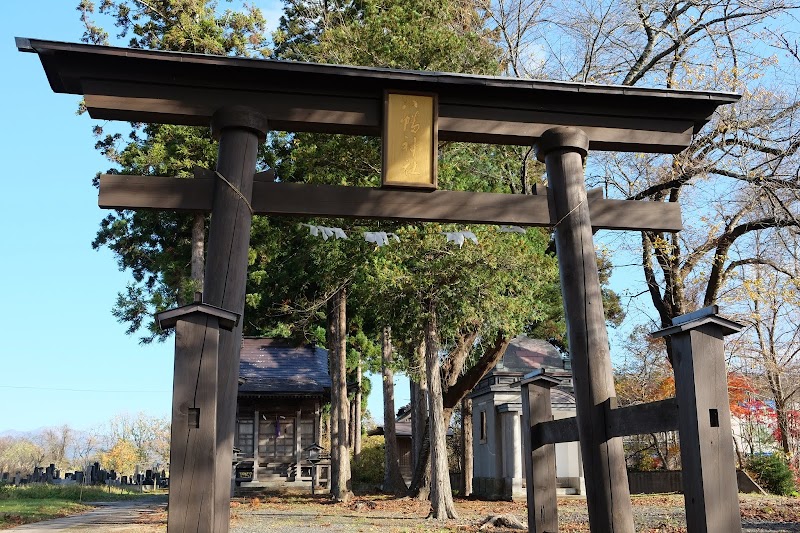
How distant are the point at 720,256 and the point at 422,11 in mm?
8181

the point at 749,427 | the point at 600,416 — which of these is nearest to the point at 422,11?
the point at 600,416

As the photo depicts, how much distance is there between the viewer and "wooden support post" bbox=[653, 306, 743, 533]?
14.4 feet

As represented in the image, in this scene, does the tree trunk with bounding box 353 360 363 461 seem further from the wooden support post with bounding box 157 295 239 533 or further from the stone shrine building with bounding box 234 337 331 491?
the wooden support post with bounding box 157 295 239 533

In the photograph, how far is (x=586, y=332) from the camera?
19.7 feet

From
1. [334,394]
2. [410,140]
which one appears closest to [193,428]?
[410,140]

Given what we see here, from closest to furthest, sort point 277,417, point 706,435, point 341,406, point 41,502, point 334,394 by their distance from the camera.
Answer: point 706,435
point 41,502
point 341,406
point 334,394
point 277,417

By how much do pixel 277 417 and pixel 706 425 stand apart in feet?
78.6

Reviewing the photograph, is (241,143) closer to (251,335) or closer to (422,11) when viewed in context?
(422,11)

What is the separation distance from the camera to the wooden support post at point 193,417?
460 centimetres

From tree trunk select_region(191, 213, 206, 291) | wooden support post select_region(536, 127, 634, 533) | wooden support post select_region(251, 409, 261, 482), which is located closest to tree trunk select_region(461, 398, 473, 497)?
wooden support post select_region(251, 409, 261, 482)

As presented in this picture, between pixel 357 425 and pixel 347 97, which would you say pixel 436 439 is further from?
pixel 357 425

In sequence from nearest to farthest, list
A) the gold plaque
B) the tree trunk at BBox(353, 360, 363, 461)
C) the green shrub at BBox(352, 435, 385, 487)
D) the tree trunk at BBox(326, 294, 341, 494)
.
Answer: the gold plaque
the tree trunk at BBox(326, 294, 341, 494)
the tree trunk at BBox(353, 360, 363, 461)
the green shrub at BBox(352, 435, 385, 487)

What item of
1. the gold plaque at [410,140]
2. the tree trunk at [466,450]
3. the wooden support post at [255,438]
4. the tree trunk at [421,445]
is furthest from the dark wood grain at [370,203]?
the wooden support post at [255,438]

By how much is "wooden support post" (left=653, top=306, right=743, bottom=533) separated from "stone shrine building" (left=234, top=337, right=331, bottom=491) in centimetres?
2193
